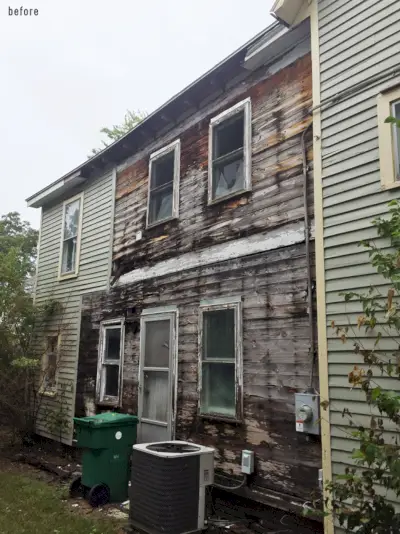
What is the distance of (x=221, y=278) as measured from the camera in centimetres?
645

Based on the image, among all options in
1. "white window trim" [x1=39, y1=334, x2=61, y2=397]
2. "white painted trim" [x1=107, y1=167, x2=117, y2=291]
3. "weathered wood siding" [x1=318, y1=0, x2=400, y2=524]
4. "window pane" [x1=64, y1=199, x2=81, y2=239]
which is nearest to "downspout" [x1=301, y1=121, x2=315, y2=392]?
"weathered wood siding" [x1=318, y1=0, x2=400, y2=524]

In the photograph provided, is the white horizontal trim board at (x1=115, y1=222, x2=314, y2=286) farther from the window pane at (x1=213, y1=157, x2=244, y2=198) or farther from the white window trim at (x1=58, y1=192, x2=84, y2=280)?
the white window trim at (x1=58, y1=192, x2=84, y2=280)

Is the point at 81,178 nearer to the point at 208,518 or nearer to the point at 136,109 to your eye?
the point at 208,518

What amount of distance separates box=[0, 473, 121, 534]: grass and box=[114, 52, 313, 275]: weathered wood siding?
12.9 ft

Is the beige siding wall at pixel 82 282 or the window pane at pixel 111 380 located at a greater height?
the beige siding wall at pixel 82 282

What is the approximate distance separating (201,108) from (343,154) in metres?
3.40

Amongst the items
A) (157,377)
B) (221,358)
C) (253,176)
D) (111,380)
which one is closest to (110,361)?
(111,380)

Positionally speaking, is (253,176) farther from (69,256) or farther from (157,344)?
(69,256)

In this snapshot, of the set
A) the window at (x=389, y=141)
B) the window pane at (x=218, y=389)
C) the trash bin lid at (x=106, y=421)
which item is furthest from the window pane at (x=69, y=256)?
the window at (x=389, y=141)

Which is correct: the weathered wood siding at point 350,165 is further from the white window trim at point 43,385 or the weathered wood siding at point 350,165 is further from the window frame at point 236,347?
the white window trim at point 43,385

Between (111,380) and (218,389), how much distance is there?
3265 millimetres

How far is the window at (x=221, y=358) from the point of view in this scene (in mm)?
5973

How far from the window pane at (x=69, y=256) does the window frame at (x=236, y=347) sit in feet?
A: 17.9

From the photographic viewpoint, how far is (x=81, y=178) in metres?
10.9
